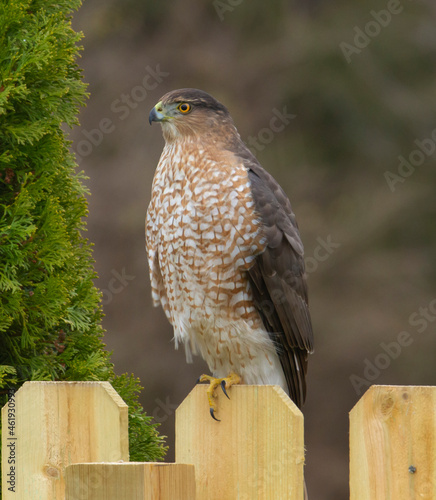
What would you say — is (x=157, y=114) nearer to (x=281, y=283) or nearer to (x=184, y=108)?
(x=184, y=108)

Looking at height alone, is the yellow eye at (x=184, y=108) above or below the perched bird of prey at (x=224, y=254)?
above

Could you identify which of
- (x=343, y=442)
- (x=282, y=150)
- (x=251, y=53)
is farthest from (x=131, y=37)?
(x=343, y=442)

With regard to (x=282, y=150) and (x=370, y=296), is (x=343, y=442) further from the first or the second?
(x=282, y=150)

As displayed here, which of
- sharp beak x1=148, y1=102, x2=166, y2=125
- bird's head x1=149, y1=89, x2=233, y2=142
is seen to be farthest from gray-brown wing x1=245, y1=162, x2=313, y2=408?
sharp beak x1=148, y1=102, x2=166, y2=125

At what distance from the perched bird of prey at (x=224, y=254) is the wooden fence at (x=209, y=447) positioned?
95cm

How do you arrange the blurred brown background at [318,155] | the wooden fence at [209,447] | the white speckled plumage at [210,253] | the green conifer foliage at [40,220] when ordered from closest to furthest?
the wooden fence at [209,447] → the green conifer foliage at [40,220] → the white speckled plumage at [210,253] → the blurred brown background at [318,155]

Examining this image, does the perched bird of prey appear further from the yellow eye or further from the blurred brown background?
the blurred brown background

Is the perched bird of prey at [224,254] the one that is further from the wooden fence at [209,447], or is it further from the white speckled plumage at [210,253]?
the wooden fence at [209,447]

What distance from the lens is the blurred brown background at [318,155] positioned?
8.77 m

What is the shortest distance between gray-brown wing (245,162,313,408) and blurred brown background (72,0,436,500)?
17.3 feet

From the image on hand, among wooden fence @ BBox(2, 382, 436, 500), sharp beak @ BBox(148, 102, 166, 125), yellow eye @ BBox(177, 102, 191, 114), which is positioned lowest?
wooden fence @ BBox(2, 382, 436, 500)

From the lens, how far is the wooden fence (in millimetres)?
1882

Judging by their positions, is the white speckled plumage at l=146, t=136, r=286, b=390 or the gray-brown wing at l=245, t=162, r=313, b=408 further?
the gray-brown wing at l=245, t=162, r=313, b=408

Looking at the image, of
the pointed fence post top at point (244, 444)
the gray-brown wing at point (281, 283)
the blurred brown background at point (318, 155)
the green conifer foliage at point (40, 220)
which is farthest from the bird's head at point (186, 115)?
the blurred brown background at point (318, 155)
